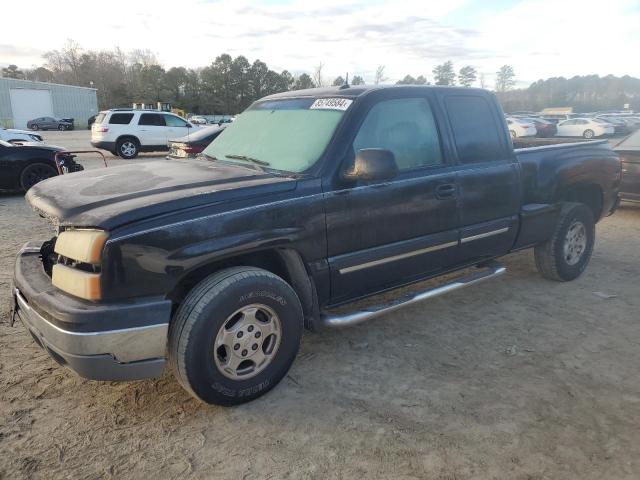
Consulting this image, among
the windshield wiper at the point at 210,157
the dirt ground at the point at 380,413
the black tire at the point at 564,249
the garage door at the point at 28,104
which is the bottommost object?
the dirt ground at the point at 380,413

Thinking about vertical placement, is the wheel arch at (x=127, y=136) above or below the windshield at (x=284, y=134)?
below

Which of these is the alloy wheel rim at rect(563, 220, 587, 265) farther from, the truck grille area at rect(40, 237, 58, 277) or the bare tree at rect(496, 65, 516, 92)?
the bare tree at rect(496, 65, 516, 92)

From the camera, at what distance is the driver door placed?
3258 mm

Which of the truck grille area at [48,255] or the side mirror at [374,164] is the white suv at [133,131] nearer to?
the truck grille area at [48,255]

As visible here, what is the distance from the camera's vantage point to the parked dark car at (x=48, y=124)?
4653cm

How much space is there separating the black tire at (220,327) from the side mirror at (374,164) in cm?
85

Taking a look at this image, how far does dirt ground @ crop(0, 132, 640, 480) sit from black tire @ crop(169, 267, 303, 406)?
158mm

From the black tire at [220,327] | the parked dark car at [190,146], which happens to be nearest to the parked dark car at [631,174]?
the black tire at [220,327]

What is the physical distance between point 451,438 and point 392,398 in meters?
0.47

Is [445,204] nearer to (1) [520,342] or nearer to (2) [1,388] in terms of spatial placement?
(1) [520,342]

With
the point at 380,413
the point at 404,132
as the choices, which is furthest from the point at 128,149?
the point at 380,413

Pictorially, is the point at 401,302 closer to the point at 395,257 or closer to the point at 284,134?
the point at 395,257

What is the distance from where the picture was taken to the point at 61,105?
5912 centimetres

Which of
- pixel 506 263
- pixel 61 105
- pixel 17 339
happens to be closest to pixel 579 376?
pixel 506 263
